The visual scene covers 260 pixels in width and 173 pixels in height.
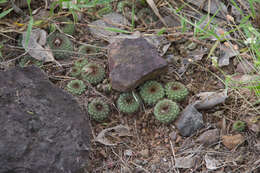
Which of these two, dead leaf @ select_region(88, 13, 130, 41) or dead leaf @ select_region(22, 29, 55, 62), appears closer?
dead leaf @ select_region(22, 29, 55, 62)

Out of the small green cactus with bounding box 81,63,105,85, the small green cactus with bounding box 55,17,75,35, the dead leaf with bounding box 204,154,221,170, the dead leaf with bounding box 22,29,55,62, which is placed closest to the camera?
the dead leaf with bounding box 204,154,221,170

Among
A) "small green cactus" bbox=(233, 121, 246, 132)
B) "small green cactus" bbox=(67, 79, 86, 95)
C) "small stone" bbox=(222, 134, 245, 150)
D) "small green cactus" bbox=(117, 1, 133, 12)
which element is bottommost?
"small stone" bbox=(222, 134, 245, 150)

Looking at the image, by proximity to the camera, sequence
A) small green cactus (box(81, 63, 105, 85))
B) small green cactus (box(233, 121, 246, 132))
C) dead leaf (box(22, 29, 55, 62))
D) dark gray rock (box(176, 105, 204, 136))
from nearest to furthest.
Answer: small green cactus (box(233, 121, 246, 132)), dark gray rock (box(176, 105, 204, 136)), small green cactus (box(81, 63, 105, 85)), dead leaf (box(22, 29, 55, 62))

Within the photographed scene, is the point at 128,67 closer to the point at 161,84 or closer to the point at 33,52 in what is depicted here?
the point at 161,84

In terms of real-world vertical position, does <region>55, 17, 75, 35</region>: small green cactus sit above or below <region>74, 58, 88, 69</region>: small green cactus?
above

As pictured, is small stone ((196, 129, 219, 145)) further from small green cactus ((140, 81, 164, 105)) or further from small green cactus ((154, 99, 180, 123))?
small green cactus ((140, 81, 164, 105))

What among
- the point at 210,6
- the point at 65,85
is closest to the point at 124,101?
the point at 65,85

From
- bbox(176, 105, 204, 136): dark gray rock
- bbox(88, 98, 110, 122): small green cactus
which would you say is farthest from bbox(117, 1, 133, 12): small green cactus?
bbox(176, 105, 204, 136): dark gray rock
